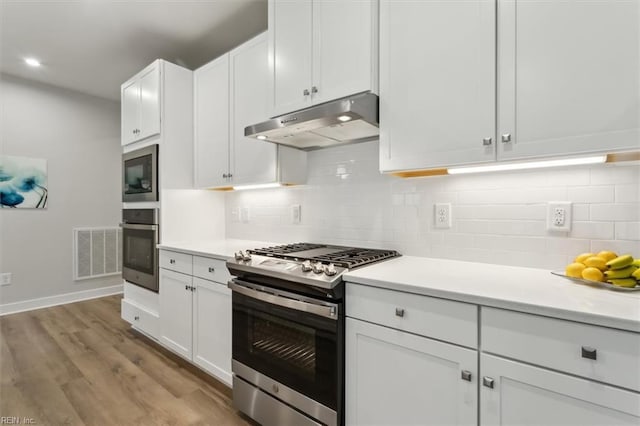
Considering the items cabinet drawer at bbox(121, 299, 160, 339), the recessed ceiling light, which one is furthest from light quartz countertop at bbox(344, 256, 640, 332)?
the recessed ceiling light

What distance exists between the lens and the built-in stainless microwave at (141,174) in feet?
8.66

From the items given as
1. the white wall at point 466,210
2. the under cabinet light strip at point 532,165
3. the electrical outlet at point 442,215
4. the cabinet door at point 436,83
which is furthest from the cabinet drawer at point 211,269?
the under cabinet light strip at point 532,165

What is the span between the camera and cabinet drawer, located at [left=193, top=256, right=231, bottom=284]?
1967mm

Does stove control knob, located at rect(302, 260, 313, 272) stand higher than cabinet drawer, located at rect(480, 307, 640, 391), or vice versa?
stove control knob, located at rect(302, 260, 313, 272)

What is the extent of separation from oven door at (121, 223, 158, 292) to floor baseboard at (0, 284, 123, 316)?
156cm

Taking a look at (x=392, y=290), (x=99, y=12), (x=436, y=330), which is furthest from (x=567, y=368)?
(x=99, y=12)

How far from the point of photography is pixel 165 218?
2631 mm

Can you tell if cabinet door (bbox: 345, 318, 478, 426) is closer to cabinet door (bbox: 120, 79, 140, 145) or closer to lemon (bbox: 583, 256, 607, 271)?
lemon (bbox: 583, 256, 607, 271)

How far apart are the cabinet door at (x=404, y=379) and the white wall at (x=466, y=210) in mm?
676

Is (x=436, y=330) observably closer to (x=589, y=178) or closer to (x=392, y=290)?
(x=392, y=290)

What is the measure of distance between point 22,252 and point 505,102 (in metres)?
4.87

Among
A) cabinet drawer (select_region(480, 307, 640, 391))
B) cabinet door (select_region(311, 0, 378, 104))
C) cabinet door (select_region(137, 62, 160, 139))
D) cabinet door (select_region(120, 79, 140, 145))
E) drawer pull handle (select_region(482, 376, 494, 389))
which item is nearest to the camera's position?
cabinet drawer (select_region(480, 307, 640, 391))

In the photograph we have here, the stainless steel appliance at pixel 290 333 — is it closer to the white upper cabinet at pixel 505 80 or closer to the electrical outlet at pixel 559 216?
the white upper cabinet at pixel 505 80

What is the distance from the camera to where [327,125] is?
1.66 m
